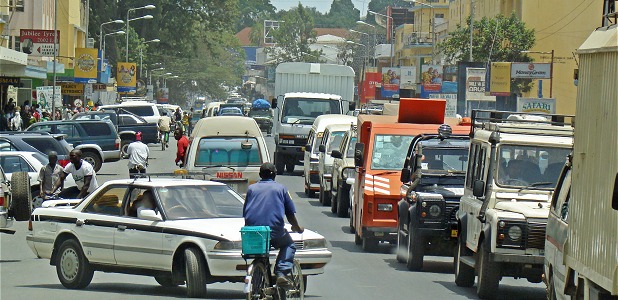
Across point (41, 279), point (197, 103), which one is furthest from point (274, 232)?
point (197, 103)

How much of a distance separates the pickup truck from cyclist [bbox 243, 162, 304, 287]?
1430 inches

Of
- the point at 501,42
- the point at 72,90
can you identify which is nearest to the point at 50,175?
the point at 72,90

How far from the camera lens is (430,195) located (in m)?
16.6

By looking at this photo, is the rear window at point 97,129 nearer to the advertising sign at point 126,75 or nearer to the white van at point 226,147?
the white van at point 226,147

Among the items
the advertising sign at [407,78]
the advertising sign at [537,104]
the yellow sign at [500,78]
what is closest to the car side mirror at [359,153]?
the advertising sign at [537,104]

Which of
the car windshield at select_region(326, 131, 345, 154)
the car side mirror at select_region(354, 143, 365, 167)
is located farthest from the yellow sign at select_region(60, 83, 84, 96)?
the car side mirror at select_region(354, 143, 365, 167)

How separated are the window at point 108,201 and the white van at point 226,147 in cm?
842

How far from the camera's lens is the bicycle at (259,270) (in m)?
11.0

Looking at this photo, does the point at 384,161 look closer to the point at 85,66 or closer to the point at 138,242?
the point at 138,242

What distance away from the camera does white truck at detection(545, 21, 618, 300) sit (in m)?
8.24

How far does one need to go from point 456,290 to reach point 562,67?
214ft

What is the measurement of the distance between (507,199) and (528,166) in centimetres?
67

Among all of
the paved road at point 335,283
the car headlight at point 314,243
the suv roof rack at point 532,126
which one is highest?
the suv roof rack at point 532,126

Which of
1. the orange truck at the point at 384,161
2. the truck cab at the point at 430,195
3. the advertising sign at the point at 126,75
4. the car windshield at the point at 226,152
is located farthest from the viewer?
the advertising sign at the point at 126,75
